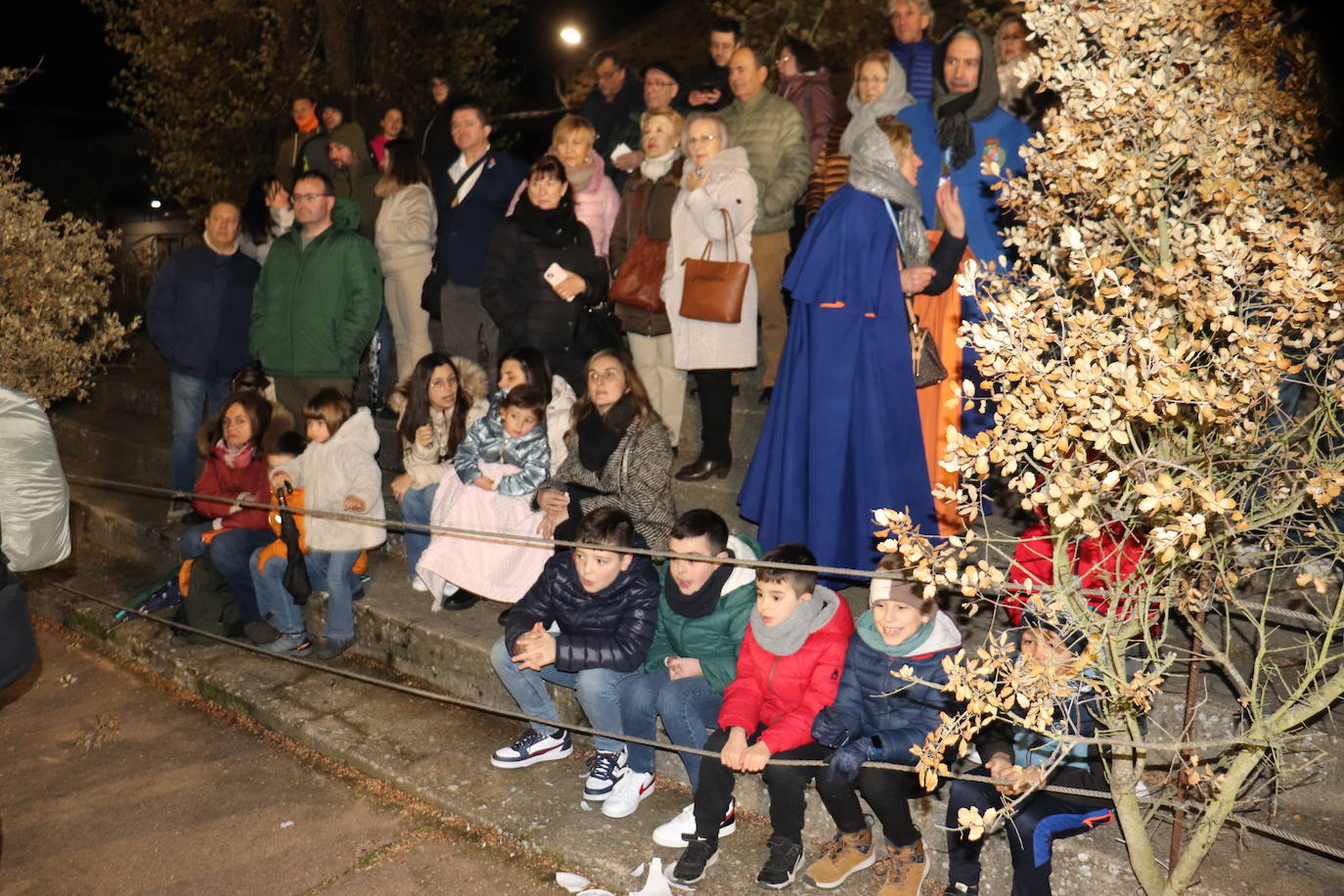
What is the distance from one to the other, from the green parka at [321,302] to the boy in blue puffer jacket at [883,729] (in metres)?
3.34

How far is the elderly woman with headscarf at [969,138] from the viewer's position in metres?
4.61

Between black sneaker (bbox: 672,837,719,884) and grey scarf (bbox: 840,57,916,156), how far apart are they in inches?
105

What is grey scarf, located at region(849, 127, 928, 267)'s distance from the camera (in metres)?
4.45

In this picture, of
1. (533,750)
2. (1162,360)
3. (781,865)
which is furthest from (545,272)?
(1162,360)

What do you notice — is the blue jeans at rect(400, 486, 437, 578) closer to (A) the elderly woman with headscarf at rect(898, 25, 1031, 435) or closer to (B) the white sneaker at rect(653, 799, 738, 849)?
(B) the white sneaker at rect(653, 799, 738, 849)

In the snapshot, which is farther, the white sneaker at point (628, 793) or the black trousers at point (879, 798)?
the white sneaker at point (628, 793)

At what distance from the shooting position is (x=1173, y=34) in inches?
111

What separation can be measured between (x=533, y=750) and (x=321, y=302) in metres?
2.71

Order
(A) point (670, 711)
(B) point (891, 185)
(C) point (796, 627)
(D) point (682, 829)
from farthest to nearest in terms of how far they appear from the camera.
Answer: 1. (B) point (891, 185)
2. (A) point (670, 711)
3. (D) point (682, 829)
4. (C) point (796, 627)

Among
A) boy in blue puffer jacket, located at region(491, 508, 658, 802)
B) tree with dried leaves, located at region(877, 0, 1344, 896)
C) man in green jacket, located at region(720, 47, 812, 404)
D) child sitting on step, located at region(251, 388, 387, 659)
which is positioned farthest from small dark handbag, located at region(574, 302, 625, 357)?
tree with dried leaves, located at region(877, 0, 1344, 896)

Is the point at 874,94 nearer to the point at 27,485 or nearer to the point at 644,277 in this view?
the point at 644,277

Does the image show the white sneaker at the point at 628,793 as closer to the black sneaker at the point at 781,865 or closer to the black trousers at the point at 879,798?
the black sneaker at the point at 781,865

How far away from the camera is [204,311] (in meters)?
6.52

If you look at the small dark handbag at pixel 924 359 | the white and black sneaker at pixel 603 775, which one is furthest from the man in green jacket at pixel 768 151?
the white and black sneaker at pixel 603 775
